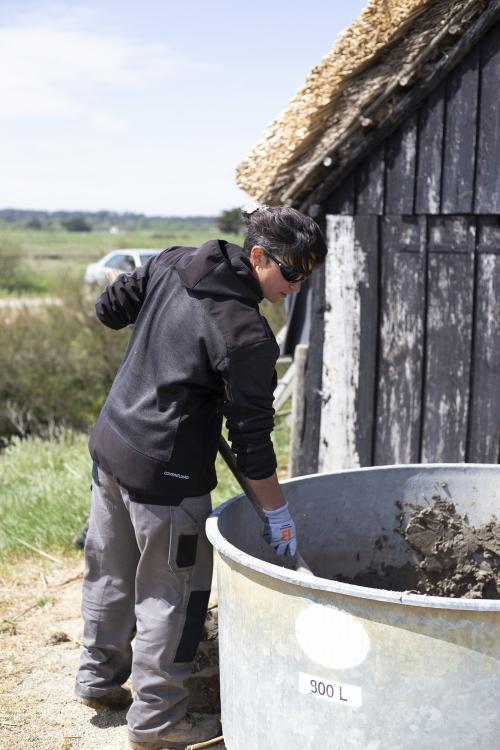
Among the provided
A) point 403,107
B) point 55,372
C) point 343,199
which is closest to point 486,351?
point 343,199

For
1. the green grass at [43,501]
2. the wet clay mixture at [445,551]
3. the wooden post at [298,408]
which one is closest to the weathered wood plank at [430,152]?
the wooden post at [298,408]

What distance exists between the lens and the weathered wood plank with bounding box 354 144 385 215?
4.82 meters

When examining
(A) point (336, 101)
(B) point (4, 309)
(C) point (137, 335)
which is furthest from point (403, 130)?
(B) point (4, 309)

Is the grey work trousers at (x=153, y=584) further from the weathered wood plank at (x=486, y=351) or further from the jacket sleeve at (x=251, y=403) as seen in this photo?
the weathered wood plank at (x=486, y=351)

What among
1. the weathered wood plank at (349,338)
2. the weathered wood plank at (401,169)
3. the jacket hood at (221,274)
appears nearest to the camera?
the jacket hood at (221,274)

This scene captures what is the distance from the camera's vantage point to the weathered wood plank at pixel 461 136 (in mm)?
4418

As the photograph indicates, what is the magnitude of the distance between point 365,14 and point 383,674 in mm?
3451

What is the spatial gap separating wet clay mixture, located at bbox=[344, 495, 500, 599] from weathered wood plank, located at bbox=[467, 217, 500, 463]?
112cm

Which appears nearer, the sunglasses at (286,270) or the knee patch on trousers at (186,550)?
the sunglasses at (286,270)

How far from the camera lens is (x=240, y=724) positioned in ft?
9.18

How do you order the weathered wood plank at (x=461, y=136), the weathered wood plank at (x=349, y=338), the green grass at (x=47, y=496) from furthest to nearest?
the green grass at (x=47, y=496)
the weathered wood plank at (x=349, y=338)
the weathered wood plank at (x=461, y=136)

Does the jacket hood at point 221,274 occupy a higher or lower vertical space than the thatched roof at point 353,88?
lower

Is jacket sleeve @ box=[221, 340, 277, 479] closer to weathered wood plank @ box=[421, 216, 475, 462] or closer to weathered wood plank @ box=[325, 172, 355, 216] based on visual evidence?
weathered wood plank @ box=[421, 216, 475, 462]

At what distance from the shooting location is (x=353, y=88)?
4.75 m
